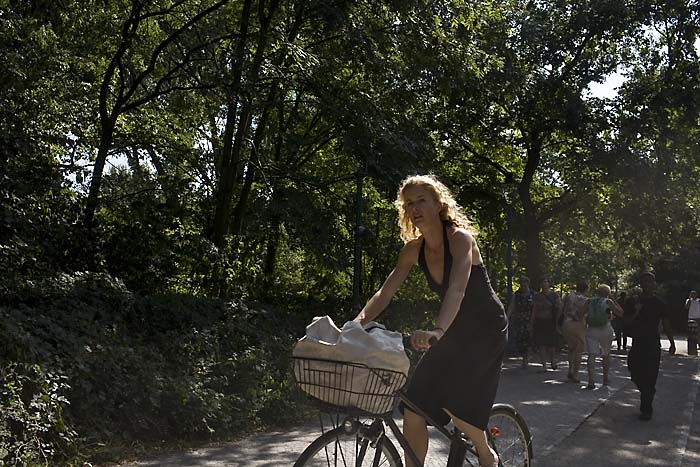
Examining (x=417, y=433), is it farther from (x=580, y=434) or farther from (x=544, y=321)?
(x=544, y=321)

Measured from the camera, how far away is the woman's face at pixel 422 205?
14.2 ft

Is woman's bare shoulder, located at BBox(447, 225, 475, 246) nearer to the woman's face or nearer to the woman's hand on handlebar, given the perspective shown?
the woman's face

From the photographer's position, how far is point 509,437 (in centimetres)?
512

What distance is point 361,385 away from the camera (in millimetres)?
3701

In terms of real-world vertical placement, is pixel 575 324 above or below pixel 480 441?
above

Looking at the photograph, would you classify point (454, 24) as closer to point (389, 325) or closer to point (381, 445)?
point (389, 325)

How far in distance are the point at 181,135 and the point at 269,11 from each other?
4.01 m

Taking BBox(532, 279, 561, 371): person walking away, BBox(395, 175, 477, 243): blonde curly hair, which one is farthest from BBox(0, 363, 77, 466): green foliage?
BBox(532, 279, 561, 371): person walking away

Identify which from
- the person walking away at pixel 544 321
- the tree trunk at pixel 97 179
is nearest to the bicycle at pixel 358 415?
the tree trunk at pixel 97 179

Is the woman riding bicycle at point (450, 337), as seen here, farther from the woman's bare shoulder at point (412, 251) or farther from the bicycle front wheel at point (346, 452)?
the bicycle front wheel at point (346, 452)

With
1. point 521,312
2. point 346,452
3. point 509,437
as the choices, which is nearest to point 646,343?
point 509,437

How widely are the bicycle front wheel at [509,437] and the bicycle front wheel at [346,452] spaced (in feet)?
2.89

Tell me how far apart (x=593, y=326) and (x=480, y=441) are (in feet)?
33.4

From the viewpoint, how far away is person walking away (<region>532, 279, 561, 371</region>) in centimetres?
1733
